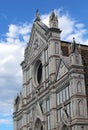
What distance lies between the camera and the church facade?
43.0 m

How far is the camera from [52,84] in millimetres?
48438

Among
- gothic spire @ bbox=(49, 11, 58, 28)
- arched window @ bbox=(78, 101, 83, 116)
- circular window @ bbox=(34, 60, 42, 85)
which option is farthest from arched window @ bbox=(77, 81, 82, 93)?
circular window @ bbox=(34, 60, 42, 85)

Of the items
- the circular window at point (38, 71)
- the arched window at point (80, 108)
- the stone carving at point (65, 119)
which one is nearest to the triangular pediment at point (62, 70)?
the stone carving at point (65, 119)

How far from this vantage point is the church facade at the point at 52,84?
1692 inches

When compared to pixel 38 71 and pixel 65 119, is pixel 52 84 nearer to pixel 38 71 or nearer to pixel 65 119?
pixel 65 119

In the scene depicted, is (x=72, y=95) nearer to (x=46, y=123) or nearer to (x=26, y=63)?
(x=46, y=123)

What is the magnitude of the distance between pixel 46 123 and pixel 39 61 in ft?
33.8

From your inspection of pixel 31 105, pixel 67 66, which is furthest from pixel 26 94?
pixel 67 66

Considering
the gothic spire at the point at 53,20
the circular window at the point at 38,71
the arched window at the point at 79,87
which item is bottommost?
the arched window at the point at 79,87

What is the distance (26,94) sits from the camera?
59156 mm

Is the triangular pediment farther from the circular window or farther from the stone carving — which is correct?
the circular window

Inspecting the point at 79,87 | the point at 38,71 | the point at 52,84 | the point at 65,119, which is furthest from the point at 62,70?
the point at 38,71

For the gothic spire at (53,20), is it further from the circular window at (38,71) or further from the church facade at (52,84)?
the circular window at (38,71)

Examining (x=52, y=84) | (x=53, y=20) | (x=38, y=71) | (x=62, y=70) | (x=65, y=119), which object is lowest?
(x=65, y=119)
